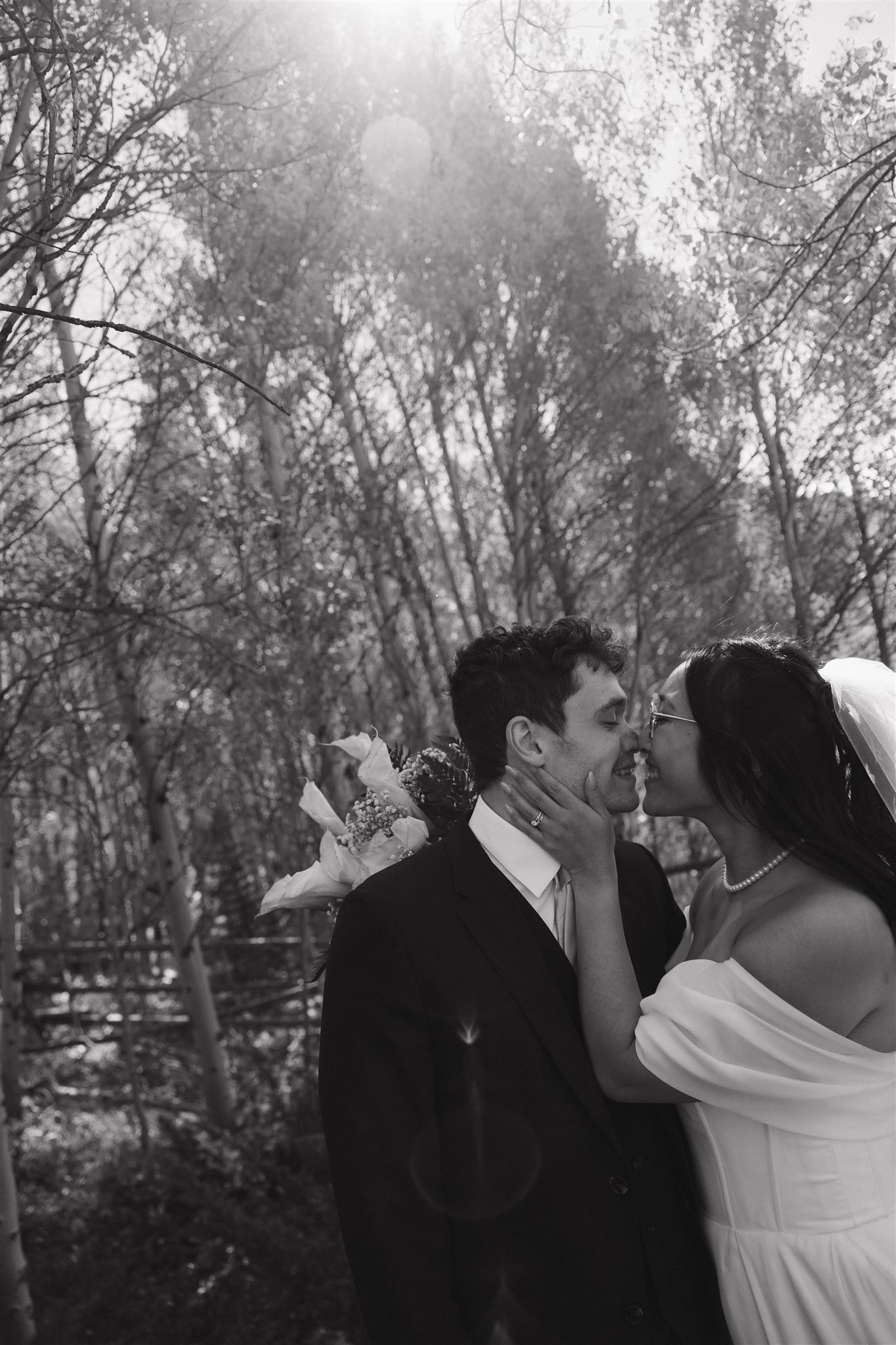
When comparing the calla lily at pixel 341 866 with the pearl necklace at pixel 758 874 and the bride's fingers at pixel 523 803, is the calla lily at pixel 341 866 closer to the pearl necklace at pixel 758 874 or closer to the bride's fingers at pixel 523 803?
the bride's fingers at pixel 523 803

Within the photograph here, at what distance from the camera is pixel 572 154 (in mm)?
8531

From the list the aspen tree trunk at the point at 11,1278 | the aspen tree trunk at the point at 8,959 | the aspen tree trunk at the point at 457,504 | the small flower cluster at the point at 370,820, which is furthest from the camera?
the aspen tree trunk at the point at 457,504

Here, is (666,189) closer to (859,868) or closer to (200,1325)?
(859,868)

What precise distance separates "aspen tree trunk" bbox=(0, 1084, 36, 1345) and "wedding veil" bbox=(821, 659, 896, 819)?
3867 mm

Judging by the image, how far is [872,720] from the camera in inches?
102

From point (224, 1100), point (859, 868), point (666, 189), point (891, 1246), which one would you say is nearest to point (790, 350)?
point (666, 189)

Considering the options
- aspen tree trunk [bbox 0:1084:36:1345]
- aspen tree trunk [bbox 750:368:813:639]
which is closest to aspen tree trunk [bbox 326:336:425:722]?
aspen tree trunk [bbox 750:368:813:639]

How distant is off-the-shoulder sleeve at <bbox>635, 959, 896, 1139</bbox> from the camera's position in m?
2.28

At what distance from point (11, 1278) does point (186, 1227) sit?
4.95ft

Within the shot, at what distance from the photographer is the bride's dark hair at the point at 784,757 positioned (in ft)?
8.33

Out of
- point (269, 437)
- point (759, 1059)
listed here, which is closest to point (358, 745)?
point (759, 1059)

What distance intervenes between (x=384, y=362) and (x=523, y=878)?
308 inches

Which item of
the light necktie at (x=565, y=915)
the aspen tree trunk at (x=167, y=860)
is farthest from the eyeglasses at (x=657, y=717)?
the aspen tree trunk at (x=167, y=860)

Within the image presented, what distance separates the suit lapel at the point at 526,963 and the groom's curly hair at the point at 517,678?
237 mm
